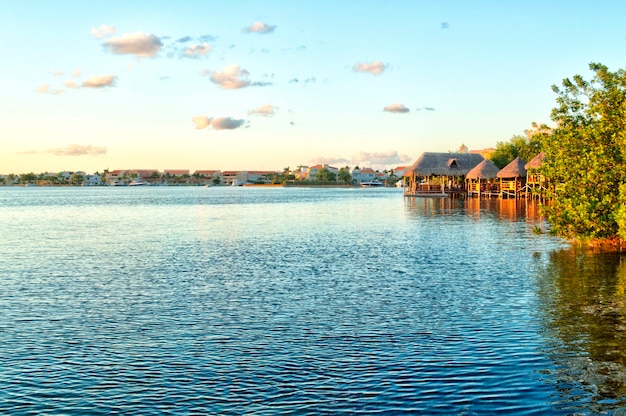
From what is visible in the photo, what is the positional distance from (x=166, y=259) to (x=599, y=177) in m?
17.6

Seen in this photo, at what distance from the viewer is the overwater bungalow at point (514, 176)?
2808 inches

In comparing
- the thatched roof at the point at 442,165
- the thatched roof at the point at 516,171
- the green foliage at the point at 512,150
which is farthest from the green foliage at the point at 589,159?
the green foliage at the point at 512,150

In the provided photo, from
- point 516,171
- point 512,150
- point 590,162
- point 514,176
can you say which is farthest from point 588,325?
point 512,150

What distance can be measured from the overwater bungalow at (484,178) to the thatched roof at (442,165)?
204 centimetres

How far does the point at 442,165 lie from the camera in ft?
275

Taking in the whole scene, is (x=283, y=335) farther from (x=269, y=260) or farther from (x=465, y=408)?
(x=269, y=260)

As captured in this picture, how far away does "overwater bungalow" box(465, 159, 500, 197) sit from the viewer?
7750 cm

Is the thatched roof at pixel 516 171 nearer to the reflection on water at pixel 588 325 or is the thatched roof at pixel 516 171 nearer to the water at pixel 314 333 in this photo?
the water at pixel 314 333

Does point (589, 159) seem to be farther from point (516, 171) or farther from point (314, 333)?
point (516, 171)

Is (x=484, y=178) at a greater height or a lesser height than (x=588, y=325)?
greater

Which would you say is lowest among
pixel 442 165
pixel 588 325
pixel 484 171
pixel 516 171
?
pixel 588 325

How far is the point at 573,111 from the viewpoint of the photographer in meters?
28.4

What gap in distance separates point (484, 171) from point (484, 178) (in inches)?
75.4

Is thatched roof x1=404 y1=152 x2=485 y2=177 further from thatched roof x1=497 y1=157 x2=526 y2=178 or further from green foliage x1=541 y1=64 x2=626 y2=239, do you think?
green foliage x1=541 y1=64 x2=626 y2=239
